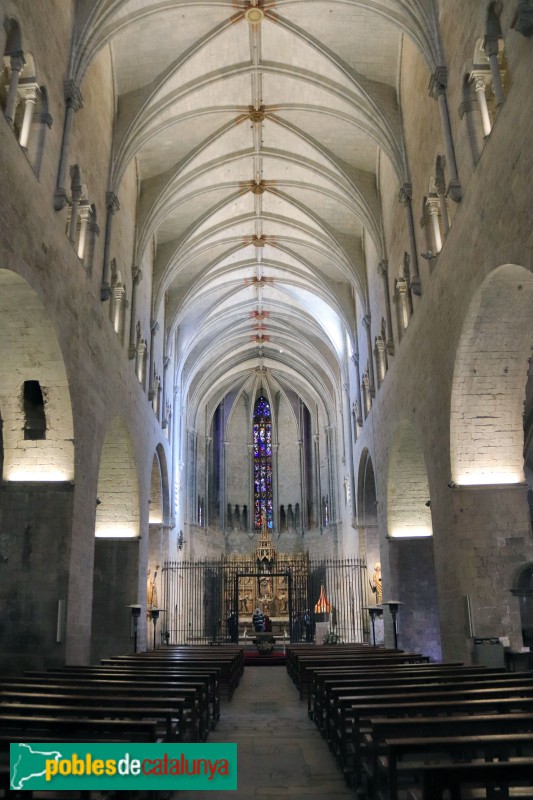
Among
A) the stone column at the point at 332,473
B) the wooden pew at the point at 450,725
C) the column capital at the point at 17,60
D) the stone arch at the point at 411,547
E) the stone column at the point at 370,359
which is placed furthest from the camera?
the stone column at the point at 332,473

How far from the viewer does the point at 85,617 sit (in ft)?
44.9

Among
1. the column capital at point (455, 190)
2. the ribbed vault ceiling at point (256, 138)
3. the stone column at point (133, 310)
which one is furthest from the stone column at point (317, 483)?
the column capital at point (455, 190)

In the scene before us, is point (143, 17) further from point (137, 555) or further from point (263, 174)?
point (137, 555)

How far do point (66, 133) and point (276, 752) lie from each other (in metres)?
11.3

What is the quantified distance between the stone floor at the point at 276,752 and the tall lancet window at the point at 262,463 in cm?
2878

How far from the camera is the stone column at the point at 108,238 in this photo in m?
16.0

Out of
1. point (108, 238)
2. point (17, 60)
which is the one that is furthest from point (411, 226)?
point (17, 60)

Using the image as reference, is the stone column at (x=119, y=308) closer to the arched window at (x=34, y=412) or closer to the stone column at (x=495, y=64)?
the arched window at (x=34, y=412)

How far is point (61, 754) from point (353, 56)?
17.5 m

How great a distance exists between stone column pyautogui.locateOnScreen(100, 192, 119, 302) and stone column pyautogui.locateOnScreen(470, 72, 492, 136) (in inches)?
348

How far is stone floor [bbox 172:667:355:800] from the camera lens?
657 cm

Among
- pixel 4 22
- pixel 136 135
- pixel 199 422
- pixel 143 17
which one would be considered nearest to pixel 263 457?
pixel 199 422

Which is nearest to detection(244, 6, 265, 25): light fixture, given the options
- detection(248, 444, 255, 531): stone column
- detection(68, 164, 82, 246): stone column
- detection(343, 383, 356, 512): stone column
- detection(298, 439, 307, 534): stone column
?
detection(68, 164, 82, 246): stone column

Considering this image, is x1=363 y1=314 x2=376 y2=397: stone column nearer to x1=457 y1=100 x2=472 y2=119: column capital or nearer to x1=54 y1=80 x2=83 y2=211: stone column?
x1=457 y1=100 x2=472 y2=119: column capital
